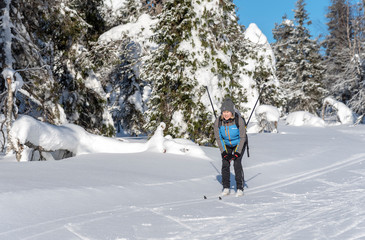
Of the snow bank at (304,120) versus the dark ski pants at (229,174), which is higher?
the snow bank at (304,120)

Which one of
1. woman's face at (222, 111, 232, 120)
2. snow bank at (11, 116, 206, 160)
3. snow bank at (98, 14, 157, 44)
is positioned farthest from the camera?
snow bank at (98, 14, 157, 44)

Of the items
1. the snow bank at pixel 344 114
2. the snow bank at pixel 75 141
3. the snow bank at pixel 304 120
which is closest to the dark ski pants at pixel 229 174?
the snow bank at pixel 75 141

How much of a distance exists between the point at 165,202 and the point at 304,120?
28.3 metres

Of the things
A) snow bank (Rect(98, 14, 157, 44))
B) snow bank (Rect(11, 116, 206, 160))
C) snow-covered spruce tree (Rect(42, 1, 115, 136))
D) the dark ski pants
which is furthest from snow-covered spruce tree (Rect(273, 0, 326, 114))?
the dark ski pants

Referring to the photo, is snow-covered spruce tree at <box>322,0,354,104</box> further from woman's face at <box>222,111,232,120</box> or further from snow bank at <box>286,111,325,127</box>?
woman's face at <box>222,111,232,120</box>

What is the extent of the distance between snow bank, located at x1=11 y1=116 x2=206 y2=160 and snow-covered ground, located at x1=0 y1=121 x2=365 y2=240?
552 millimetres

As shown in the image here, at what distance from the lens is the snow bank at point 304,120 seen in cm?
2953

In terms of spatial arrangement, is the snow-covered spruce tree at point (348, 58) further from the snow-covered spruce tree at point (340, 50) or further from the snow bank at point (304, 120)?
the snow bank at point (304, 120)

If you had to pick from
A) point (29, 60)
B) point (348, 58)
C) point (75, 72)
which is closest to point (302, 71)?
point (348, 58)

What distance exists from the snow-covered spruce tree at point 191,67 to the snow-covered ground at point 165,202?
12.3 ft

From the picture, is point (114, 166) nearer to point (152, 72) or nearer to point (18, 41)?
point (18, 41)

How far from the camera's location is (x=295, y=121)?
105ft

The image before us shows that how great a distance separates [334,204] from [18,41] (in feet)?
30.5

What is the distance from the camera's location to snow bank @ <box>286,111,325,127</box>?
29531 millimetres
